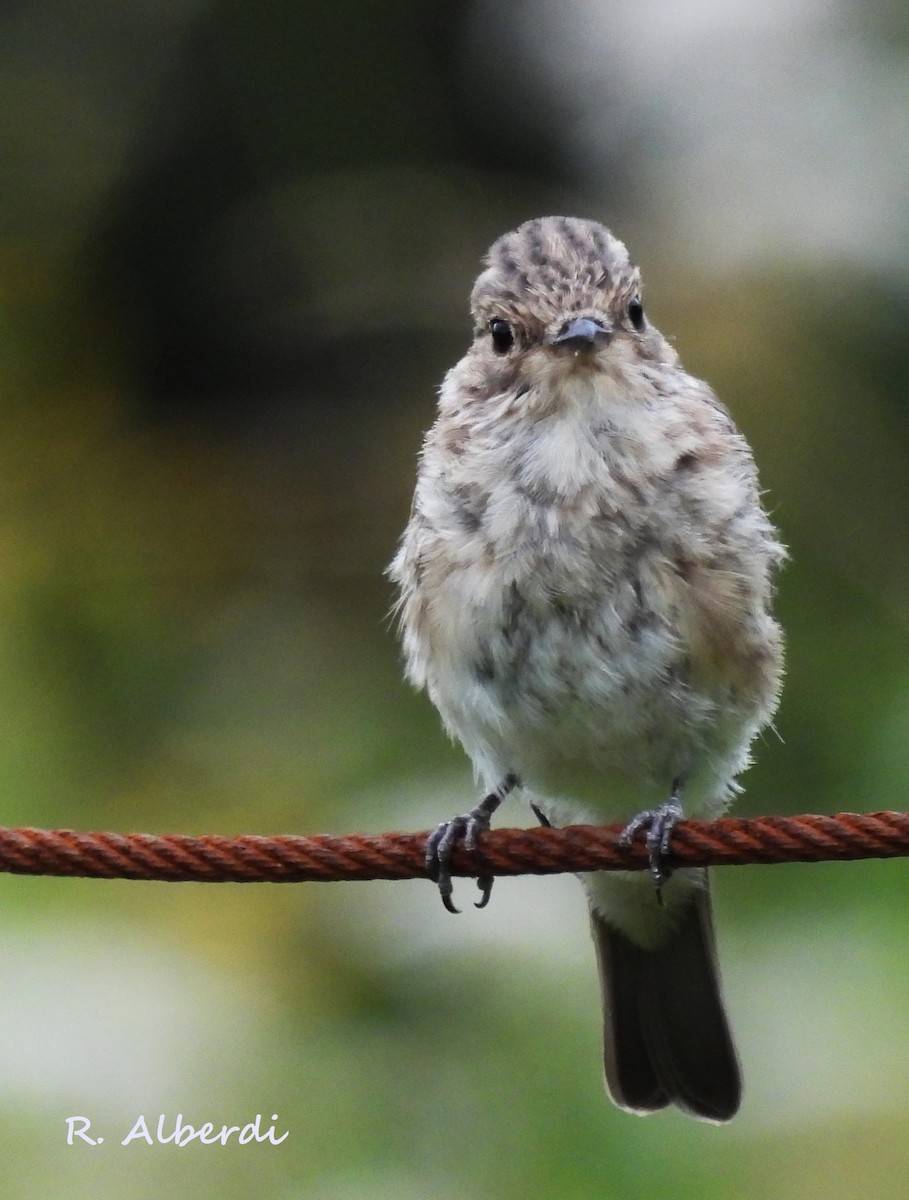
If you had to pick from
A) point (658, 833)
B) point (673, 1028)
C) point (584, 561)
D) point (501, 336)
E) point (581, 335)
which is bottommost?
point (658, 833)

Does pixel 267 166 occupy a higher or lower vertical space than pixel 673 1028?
higher

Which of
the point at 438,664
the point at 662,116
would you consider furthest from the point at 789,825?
the point at 662,116

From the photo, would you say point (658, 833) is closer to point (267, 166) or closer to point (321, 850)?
point (321, 850)

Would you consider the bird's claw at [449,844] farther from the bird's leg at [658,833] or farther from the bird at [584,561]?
the bird's leg at [658,833]

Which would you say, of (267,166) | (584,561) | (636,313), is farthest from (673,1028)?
A: (267,166)

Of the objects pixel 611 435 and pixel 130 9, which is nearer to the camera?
pixel 611 435

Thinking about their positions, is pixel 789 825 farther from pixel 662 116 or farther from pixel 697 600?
pixel 662 116

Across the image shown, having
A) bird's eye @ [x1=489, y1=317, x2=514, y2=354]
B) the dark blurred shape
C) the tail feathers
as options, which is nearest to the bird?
bird's eye @ [x1=489, y1=317, x2=514, y2=354]

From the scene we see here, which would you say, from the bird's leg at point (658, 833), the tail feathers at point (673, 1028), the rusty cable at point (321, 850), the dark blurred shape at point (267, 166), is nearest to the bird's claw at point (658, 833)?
the bird's leg at point (658, 833)
